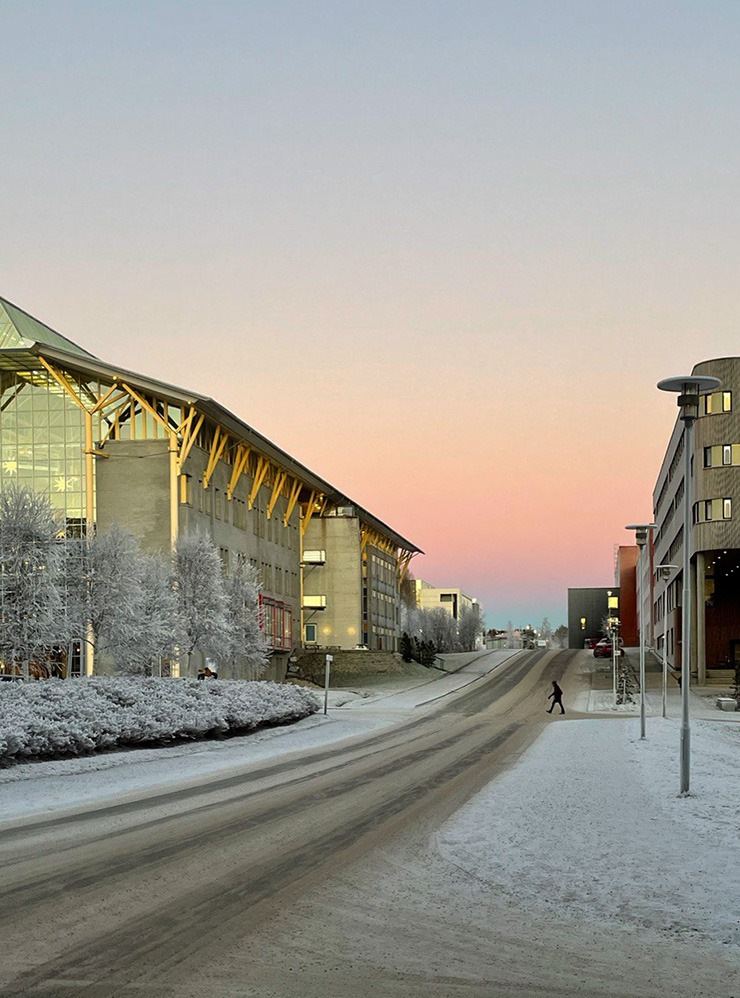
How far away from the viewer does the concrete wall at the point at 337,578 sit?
297 ft

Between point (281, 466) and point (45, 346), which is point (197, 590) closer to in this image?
point (45, 346)

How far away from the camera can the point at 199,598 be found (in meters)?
49.9

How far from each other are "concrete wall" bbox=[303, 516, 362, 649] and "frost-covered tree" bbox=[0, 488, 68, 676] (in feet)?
A: 168

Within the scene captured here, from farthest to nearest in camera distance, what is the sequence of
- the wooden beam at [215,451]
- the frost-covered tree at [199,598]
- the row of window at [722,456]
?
1. the row of window at [722,456]
2. the wooden beam at [215,451]
3. the frost-covered tree at [199,598]

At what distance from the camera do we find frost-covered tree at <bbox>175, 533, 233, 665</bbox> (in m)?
49.5

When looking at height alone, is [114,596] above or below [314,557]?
below

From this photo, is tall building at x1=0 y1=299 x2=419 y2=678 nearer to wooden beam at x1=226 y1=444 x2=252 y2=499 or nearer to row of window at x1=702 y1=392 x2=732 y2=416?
wooden beam at x1=226 y1=444 x2=252 y2=499

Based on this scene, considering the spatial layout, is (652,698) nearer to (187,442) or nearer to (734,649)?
(734,649)

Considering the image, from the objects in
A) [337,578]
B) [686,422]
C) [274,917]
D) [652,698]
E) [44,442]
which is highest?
[44,442]

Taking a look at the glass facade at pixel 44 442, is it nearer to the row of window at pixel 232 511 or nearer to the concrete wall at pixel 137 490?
the concrete wall at pixel 137 490

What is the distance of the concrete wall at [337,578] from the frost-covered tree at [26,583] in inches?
2011

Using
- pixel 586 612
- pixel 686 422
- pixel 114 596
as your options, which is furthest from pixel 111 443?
pixel 586 612

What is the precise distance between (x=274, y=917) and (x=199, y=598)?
134ft

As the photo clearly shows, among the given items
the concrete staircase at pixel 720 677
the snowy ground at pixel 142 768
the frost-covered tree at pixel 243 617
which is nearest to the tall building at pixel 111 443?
the frost-covered tree at pixel 243 617
